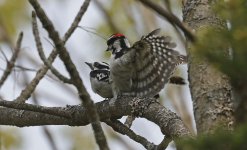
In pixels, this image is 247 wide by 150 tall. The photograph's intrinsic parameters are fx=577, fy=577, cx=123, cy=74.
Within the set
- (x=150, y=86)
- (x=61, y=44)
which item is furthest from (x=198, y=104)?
(x=150, y=86)

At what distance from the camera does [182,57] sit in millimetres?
4336

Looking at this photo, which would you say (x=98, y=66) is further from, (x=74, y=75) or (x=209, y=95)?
(x=74, y=75)

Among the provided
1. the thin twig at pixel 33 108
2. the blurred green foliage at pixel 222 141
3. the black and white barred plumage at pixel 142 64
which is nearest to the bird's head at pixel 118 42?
the black and white barred plumage at pixel 142 64

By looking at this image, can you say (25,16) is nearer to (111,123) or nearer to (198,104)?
(111,123)

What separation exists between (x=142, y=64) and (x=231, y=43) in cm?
264

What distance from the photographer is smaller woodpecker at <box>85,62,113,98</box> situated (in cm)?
495

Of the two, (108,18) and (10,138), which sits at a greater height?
(108,18)

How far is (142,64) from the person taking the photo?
4.34 m

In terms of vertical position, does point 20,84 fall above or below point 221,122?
below

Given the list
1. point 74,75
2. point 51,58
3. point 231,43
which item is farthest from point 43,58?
point 231,43

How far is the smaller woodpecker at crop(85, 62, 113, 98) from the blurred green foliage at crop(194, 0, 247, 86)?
318cm

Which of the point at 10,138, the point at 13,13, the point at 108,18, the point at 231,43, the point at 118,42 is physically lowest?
the point at 10,138

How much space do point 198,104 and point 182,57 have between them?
1713mm

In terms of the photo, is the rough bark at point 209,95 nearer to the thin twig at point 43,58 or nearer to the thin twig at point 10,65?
the thin twig at point 43,58
